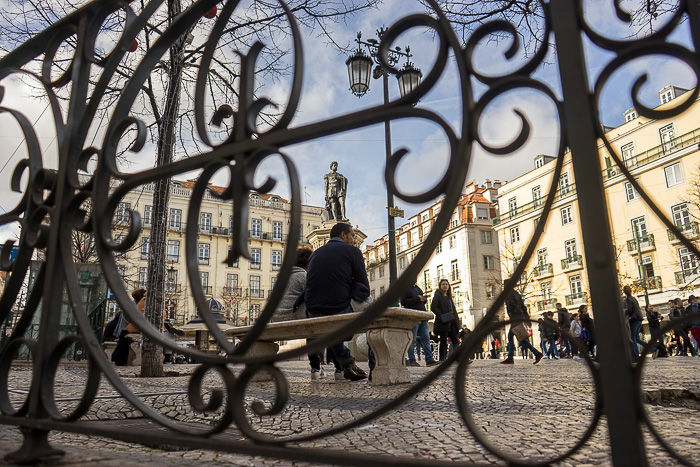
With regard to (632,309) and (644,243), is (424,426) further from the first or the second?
(644,243)

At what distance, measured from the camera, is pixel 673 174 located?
32656 mm

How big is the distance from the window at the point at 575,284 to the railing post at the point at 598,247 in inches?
1695

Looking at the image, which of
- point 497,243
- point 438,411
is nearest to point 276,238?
point 497,243

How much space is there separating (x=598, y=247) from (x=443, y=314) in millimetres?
8715

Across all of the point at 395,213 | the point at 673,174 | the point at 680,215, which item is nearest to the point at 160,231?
the point at 395,213

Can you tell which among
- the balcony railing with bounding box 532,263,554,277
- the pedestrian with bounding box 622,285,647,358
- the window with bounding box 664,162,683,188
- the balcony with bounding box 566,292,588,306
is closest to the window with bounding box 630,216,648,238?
the window with bounding box 664,162,683,188

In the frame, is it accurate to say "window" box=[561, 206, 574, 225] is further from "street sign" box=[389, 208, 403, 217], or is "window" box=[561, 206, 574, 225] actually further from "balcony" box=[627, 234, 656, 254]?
"street sign" box=[389, 208, 403, 217]

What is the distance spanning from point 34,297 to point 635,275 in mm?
39533

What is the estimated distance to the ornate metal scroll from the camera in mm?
863

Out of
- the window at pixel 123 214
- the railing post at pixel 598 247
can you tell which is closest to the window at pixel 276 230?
the window at pixel 123 214

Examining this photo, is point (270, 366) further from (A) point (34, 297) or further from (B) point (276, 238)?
(B) point (276, 238)

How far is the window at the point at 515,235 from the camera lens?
144ft

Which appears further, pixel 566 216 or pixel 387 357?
pixel 566 216

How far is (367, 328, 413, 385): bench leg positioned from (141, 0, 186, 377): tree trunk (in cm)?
319
